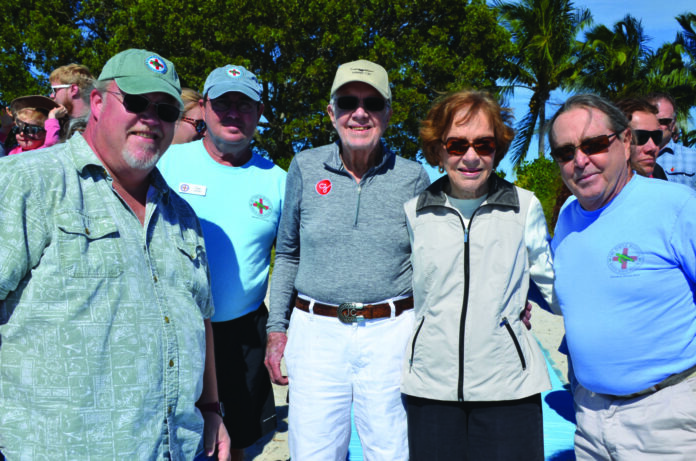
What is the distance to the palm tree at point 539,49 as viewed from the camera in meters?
24.5

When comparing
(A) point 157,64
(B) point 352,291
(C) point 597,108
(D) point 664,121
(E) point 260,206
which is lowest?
(B) point 352,291

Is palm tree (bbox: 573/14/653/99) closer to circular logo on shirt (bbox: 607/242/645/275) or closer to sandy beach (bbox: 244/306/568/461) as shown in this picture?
sandy beach (bbox: 244/306/568/461)

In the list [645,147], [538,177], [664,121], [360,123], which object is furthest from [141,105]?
[538,177]

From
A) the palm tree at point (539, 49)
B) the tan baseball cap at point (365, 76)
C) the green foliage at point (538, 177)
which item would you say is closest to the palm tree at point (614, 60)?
the palm tree at point (539, 49)

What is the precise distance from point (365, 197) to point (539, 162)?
17463 millimetres

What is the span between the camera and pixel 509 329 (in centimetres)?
228

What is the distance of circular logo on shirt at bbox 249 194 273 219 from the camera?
9.79 feet

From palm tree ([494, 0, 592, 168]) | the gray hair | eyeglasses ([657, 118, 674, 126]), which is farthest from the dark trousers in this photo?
palm tree ([494, 0, 592, 168])

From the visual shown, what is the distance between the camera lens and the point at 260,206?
118 inches

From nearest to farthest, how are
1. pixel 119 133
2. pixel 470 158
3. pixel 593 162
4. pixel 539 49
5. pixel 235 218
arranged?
pixel 119 133 → pixel 593 162 → pixel 470 158 → pixel 235 218 → pixel 539 49

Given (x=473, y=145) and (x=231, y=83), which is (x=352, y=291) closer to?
(x=473, y=145)

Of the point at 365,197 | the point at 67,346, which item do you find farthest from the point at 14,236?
the point at 365,197

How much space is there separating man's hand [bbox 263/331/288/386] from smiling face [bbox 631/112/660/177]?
2.38m

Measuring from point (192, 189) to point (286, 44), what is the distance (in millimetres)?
14339
